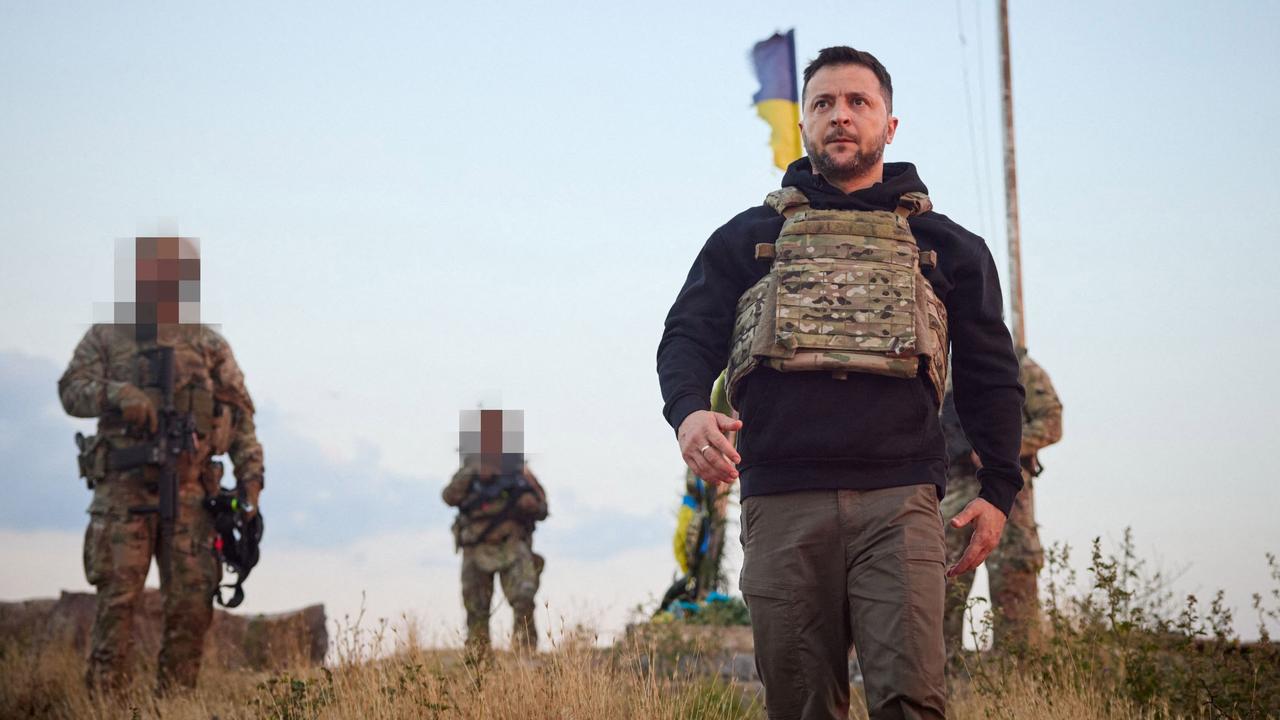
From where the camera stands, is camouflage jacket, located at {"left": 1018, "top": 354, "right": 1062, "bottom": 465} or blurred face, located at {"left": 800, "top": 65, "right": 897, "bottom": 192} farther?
camouflage jacket, located at {"left": 1018, "top": 354, "right": 1062, "bottom": 465}

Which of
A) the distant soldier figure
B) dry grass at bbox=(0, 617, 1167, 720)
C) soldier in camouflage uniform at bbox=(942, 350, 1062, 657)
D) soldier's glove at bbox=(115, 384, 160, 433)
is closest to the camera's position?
dry grass at bbox=(0, 617, 1167, 720)

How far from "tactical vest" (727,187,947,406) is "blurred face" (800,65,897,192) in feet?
0.46

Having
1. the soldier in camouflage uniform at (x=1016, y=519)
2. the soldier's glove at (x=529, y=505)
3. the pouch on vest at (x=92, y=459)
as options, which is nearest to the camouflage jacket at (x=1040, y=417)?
the soldier in camouflage uniform at (x=1016, y=519)

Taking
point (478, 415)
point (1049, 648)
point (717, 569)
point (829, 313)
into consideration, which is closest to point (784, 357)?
point (829, 313)

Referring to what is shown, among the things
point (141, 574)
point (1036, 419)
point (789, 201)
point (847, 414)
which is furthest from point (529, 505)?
point (847, 414)

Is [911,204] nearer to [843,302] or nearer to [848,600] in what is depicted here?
[843,302]

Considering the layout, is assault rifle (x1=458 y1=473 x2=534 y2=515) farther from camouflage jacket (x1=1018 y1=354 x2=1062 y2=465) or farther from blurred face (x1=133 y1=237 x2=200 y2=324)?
camouflage jacket (x1=1018 y1=354 x2=1062 y2=465)

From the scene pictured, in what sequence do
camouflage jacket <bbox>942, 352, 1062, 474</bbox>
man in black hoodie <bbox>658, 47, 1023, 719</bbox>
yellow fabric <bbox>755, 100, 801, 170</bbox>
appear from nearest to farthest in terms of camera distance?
man in black hoodie <bbox>658, 47, 1023, 719</bbox> < camouflage jacket <bbox>942, 352, 1062, 474</bbox> < yellow fabric <bbox>755, 100, 801, 170</bbox>

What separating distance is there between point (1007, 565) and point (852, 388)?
6.33 m

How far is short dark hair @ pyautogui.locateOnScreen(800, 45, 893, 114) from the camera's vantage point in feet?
11.5

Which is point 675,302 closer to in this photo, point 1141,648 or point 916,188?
point 916,188

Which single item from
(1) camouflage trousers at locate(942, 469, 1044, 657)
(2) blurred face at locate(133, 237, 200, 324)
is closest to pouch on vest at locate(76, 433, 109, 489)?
(2) blurred face at locate(133, 237, 200, 324)

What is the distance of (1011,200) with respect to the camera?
45.4 feet

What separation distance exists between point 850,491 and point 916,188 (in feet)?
3.24
